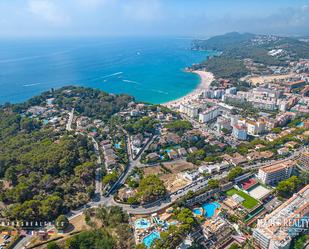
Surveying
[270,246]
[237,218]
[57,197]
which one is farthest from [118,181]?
[270,246]

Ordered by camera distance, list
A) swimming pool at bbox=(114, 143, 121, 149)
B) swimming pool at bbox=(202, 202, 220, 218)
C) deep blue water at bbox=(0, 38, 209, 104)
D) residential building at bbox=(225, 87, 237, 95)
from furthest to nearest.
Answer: deep blue water at bbox=(0, 38, 209, 104) < residential building at bbox=(225, 87, 237, 95) < swimming pool at bbox=(114, 143, 121, 149) < swimming pool at bbox=(202, 202, 220, 218)

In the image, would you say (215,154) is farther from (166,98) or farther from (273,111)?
(166,98)

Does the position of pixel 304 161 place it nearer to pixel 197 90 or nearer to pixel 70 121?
pixel 70 121

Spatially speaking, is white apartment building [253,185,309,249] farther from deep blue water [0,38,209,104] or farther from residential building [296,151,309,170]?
deep blue water [0,38,209,104]

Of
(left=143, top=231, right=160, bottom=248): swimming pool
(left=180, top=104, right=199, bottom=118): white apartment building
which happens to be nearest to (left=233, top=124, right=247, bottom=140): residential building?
(left=180, top=104, right=199, bottom=118): white apartment building

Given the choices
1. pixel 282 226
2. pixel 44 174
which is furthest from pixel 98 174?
pixel 282 226

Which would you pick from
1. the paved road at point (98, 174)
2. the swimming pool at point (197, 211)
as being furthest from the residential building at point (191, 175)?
the paved road at point (98, 174)
